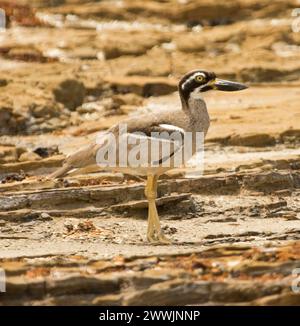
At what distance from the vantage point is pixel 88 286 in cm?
884

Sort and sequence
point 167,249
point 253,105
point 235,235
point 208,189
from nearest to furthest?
point 167,249 < point 235,235 < point 208,189 < point 253,105

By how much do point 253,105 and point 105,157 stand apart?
9.91m

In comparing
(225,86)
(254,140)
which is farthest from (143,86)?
(225,86)

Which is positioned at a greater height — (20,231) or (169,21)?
(169,21)

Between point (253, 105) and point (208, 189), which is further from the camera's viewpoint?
point (253, 105)

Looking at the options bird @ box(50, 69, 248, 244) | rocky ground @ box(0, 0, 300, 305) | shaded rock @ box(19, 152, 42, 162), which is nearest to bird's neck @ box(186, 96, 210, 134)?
bird @ box(50, 69, 248, 244)

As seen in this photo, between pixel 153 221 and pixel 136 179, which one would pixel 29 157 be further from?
pixel 153 221

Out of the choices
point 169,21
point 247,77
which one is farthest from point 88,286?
point 169,21

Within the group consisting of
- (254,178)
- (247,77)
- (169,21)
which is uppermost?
(169,21)

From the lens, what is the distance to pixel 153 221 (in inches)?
480

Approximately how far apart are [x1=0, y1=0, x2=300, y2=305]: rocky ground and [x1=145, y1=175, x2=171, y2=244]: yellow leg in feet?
0.65

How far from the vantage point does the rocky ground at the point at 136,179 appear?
29.3 feet

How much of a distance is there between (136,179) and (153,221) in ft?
9.31
